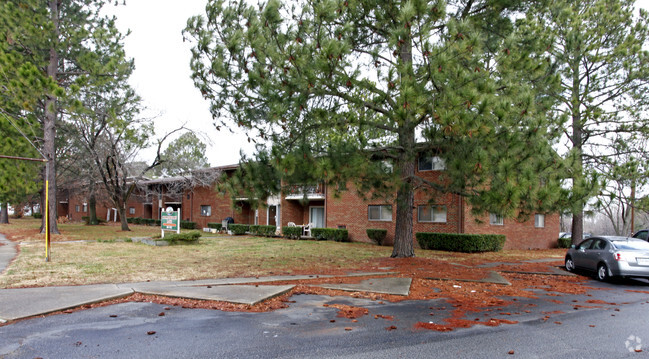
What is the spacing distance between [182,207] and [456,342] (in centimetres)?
4011

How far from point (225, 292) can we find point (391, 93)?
5.95m

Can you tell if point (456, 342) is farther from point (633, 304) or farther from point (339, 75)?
point (339, 75)

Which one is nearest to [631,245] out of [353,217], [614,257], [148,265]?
[614,257]

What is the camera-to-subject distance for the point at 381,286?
31.0ft

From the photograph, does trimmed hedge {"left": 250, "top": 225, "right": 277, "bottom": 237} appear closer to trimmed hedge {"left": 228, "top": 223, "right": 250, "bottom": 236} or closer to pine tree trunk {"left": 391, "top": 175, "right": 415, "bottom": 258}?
trimmed hedge {"left": 228, "top": 223, "right": 250, "bottom": 236}

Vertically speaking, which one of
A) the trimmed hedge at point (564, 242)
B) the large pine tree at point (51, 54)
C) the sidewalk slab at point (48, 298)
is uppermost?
the large pine tree at point (51, 54)

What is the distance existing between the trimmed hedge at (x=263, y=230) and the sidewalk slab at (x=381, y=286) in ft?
64.6

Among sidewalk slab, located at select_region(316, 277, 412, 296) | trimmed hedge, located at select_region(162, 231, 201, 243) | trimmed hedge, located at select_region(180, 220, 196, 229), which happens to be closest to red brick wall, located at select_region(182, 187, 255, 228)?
trimmed hedge, located at select_region(180, 220, 196, 229)

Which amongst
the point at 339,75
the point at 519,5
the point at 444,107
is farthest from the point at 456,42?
the point at 519,5

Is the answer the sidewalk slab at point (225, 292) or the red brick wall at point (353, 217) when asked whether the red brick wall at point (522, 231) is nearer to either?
the red brick wall at point (353, 217)

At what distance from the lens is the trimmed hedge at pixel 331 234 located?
84.7 ft

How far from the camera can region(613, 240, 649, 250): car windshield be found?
11461 mm

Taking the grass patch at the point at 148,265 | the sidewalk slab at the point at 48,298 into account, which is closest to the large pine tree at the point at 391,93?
Answer: the grass patch at the point at 148,265

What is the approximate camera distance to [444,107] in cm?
938
